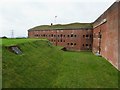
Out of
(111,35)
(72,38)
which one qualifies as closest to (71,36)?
(72,38)

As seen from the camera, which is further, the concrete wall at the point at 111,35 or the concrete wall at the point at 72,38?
the concrete wall at the point at 72,38

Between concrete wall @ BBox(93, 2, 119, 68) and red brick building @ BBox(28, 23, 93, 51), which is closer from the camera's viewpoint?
concrete wall @ BBox(93, 2, 119, 68)

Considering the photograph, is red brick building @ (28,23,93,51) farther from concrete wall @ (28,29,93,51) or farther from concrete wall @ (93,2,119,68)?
concrete wall @ (93,2,119,68)

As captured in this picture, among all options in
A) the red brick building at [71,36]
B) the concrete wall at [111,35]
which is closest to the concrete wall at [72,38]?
the red brick building at [71,36]

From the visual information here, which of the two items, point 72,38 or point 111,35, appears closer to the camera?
point 111,35

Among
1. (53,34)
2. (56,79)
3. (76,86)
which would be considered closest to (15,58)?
(56,79)

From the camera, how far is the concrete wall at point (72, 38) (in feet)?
163

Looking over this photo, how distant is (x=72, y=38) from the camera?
169 ft

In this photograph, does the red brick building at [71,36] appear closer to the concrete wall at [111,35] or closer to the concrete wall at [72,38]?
the concrete wall at [72,38]

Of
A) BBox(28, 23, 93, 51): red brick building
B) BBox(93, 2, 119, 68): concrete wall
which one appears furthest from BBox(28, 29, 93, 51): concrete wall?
BBox(93, 2, 119, 68): concrete wall

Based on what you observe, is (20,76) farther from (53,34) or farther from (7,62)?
(53,34)

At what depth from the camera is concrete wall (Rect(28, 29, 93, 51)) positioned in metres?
49.7

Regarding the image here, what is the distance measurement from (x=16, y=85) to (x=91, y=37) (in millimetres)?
38960

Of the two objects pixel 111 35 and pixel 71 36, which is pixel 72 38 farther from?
pixel 111 35
